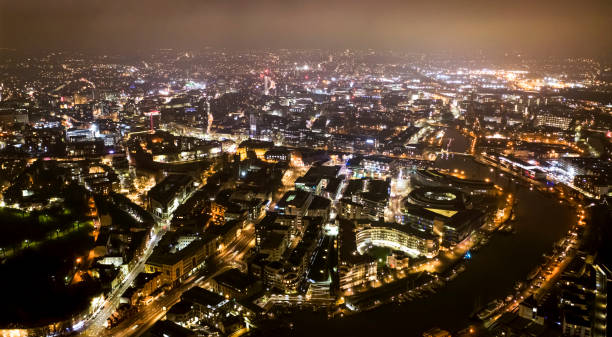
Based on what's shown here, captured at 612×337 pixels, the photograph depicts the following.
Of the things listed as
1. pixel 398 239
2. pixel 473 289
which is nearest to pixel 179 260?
pixel 398 239

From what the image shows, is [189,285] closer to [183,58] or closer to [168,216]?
[168,216]

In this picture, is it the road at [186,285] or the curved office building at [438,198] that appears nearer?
the road at [186,285]

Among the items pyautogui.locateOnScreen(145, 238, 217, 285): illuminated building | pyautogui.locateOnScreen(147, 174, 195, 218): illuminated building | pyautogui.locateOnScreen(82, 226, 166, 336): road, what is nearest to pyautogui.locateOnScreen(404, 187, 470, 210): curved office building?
pyautogui.locateOnScreen(145, 238, 217, 285): illuminated building

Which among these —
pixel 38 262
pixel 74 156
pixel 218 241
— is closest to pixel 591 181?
pixel 218 241

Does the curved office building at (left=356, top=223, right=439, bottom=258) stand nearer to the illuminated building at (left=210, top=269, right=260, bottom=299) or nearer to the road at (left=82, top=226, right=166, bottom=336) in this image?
the illuminated building at (left=210, top=269, right=260, bottom=299)

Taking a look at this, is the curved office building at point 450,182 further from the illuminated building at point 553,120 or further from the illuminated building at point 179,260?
the illuminated building at point 553,120

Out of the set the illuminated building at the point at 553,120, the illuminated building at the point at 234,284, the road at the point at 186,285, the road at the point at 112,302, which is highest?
the illuminated building at the point at 553,120

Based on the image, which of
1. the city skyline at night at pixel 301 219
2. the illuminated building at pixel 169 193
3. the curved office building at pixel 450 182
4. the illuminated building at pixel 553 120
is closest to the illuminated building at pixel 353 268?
the city skyline at night at pixel 301 219

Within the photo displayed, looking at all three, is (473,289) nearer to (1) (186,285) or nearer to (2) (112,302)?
(1) (186,285)
